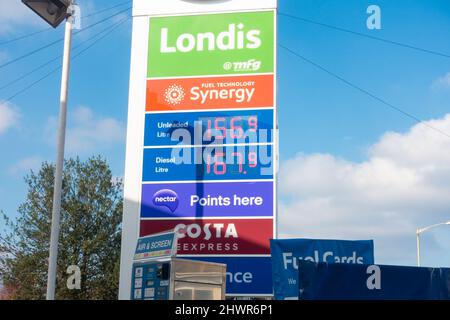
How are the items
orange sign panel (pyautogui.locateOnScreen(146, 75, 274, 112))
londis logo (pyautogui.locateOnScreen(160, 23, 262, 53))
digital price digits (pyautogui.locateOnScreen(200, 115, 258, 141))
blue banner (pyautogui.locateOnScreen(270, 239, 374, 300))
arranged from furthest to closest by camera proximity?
londis logo (pyautogui.locateOnScreen(160, 23, 262, 53)), orange sign panel (pyautogui.locateOnScreen(146, 75, 274, 112)), digital price digits (pyautogui.locateOnScreen(200, 115, 258, 141)), blue banner (pyautogui.locateOnScreen(270, 239, 374, 300))

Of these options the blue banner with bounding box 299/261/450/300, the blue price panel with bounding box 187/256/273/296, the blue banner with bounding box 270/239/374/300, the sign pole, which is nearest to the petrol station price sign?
the blue price panel with bounding box 187/256/273/296

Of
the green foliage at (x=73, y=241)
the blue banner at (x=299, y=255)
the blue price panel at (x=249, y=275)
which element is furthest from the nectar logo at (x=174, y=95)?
the green foliage at (x=73, y=241)

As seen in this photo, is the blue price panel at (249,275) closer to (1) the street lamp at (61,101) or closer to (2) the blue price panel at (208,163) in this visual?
(2) the blue price panel at (208,163)

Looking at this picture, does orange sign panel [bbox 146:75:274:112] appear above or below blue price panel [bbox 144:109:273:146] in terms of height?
above

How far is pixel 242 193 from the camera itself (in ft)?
47.8

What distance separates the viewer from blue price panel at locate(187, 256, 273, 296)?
46.2 ft

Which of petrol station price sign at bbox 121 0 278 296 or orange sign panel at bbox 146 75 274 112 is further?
orange sign panel at bbox 146 75 274 112

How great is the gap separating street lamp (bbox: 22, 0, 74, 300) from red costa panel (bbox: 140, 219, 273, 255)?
2254 mm

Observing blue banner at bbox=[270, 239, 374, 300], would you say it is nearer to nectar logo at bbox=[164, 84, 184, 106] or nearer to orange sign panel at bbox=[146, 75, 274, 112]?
orange sign panel at bbox=[146, 75, 274, 112]

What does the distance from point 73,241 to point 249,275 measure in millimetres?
20499

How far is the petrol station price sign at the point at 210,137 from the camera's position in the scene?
14453 millimetres

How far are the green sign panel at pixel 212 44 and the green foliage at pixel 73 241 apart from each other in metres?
Answer: 19.2
